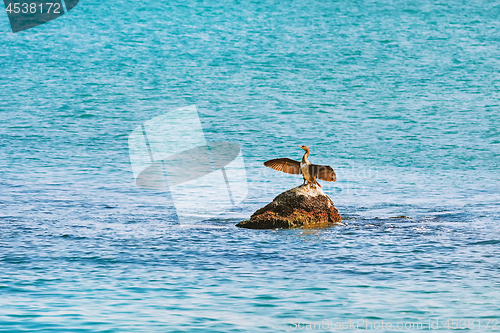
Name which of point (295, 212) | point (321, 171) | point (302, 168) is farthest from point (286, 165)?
point (295, 212)

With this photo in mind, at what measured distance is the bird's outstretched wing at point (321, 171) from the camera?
16.1 meters

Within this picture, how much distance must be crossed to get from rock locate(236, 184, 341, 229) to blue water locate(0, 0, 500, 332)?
2.47ft

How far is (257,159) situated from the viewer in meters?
29.7

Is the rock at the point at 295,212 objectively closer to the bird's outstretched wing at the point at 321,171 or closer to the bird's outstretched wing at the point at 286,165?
the bird's outstretched wing at the point at 321,171

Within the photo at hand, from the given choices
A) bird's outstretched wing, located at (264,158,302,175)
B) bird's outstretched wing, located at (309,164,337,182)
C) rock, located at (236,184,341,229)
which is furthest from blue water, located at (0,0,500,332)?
bird's outstretched wing, located at (264,158,302,175)

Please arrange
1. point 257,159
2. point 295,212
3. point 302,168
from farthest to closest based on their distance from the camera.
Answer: point 257,159 < point 295,212 < point 302,168

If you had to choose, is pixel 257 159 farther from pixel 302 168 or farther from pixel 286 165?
pixel 302 168

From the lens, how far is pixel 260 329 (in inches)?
377

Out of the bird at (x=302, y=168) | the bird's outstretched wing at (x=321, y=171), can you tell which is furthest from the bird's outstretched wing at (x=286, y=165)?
the bird's outstretched wing at (x=321, y=171)

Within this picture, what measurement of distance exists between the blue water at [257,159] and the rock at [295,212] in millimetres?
754

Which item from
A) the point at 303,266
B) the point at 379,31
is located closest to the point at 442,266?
the point at 303,266

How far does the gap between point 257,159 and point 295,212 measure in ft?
44.3

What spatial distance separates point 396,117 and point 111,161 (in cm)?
1761

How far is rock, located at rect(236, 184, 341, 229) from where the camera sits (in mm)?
16125
